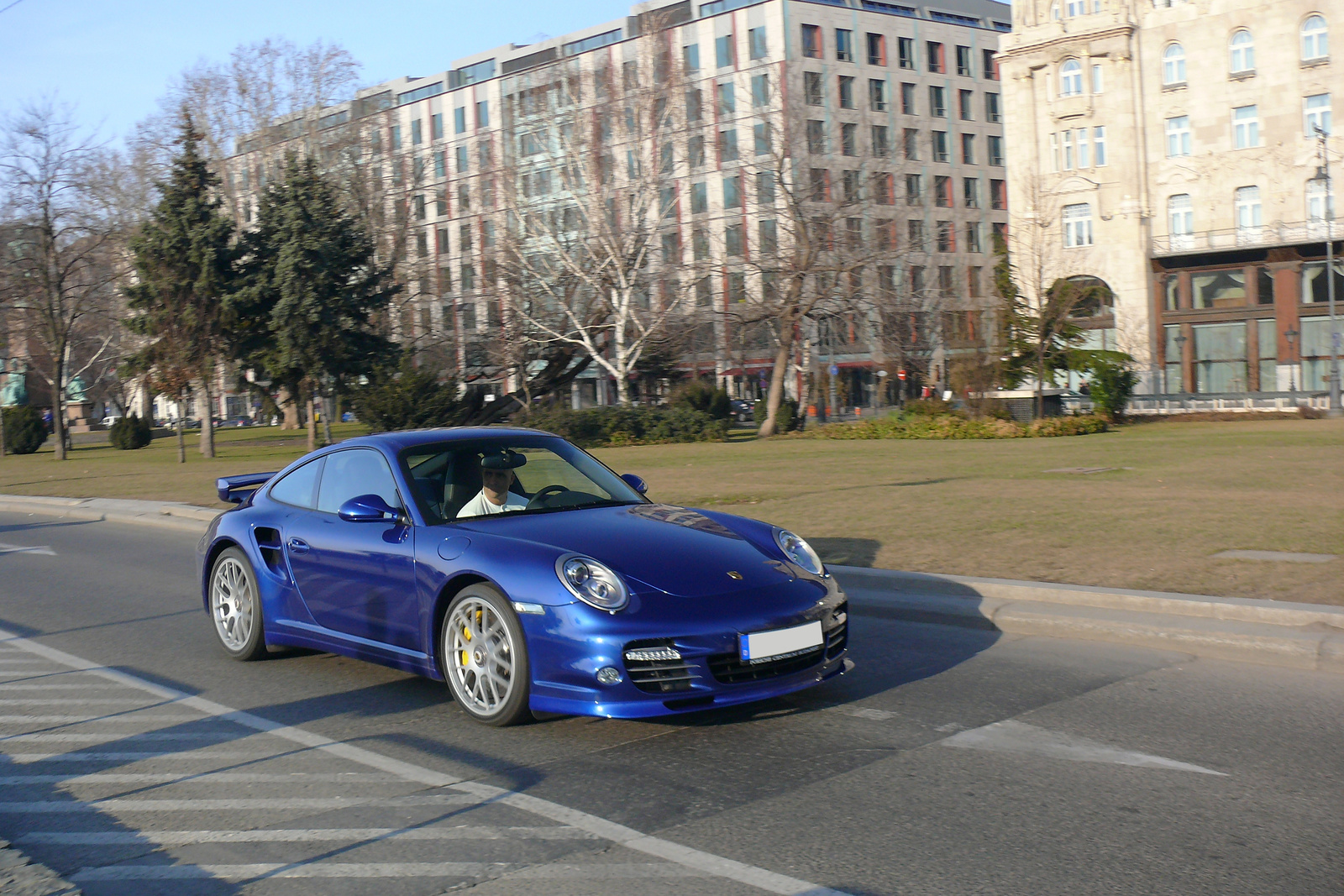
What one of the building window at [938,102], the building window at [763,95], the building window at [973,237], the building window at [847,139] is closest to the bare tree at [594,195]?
the building window at [763,95]

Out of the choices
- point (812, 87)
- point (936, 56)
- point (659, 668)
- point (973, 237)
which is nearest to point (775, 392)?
point (812, 87)

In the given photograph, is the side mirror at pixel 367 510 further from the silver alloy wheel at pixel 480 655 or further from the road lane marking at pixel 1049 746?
the road lane marking at pixel 1049 746

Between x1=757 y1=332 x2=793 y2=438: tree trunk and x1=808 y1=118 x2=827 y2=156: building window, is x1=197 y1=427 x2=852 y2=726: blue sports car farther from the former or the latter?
x1=808 y1=118 x2=827 y2=156: building window

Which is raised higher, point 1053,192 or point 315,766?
point 1053,192

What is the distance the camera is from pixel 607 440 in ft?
119

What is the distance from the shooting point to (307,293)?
1518 inches

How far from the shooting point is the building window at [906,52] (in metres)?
73.7

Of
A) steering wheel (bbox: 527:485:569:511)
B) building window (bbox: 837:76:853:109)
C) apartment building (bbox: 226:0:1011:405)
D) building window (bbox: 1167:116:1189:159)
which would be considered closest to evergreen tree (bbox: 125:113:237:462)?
apartment building (bbox: 226:0:1011:405)

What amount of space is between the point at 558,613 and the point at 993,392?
32.8m

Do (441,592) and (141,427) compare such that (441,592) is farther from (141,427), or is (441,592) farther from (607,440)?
(141,427)

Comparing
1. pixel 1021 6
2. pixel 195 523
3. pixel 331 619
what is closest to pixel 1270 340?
pixel 1021 6

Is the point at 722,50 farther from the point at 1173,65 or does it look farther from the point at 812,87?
the point at 812,87

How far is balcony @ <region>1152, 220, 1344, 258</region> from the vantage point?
5315 centimetres

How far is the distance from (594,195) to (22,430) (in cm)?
2936
